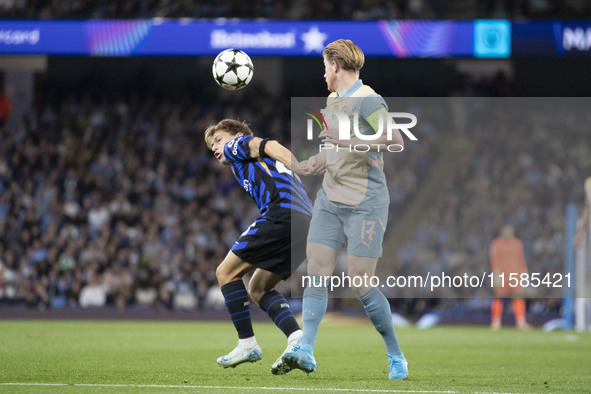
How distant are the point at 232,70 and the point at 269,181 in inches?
74.9

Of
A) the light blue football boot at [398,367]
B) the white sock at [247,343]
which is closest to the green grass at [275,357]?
the light blue football boot at [398,367]

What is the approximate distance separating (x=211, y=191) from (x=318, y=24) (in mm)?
4613

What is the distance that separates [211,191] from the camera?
66.7 ft

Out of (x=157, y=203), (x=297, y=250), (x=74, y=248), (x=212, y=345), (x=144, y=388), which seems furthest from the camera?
(x=157, y=203)

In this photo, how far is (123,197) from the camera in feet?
64.9

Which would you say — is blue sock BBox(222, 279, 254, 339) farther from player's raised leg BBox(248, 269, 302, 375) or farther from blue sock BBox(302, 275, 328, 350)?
blue sock BBox(302, 275, 328, 350)

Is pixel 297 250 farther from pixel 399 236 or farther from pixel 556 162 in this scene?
pixel 556 162

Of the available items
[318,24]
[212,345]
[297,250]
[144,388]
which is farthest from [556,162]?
[144,388]

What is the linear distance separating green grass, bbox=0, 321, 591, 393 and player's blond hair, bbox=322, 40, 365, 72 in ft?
6.94

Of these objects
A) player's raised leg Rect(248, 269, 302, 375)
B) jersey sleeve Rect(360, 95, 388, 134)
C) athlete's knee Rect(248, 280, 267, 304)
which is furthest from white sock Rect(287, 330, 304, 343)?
jersey sleeve Rect(360, 95, 388, 134)

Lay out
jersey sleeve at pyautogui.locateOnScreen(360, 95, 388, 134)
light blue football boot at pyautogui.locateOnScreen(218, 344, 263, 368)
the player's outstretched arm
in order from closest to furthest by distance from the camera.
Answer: jersey sleeve at pyautogui.locateOnScreen(360, 95, 388, 134) → the player's outstretched arm → light blue football boot at pyautogui.locateOnScreen(218, 344, 263, 368)

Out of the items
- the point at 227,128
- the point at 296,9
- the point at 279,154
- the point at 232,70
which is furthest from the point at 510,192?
the point at 279,154

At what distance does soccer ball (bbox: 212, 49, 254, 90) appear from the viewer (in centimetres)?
798

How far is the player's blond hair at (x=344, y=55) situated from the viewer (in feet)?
19.5
